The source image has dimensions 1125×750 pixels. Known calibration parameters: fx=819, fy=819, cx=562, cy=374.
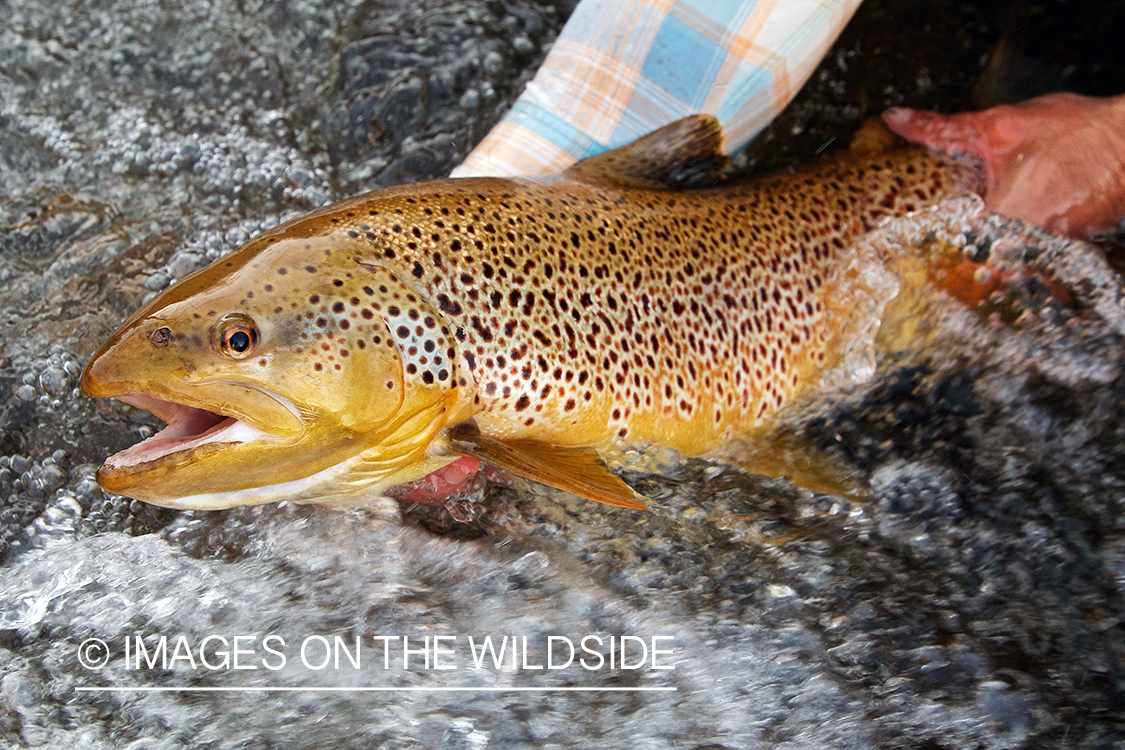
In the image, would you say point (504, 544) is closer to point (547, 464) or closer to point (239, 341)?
point (547, 464)

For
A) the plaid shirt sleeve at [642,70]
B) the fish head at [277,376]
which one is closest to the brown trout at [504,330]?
the fish head at [277,376]

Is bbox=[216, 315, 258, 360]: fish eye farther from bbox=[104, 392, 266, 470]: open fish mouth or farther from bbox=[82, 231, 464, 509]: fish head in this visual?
bbox=[104, 392, 266, 470]: open fish mouth

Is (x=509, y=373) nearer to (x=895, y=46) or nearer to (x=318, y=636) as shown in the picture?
(x=318, y=636)

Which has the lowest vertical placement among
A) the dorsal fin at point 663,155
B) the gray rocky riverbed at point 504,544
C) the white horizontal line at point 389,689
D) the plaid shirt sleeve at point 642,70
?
the white horizontal line at point 389,689

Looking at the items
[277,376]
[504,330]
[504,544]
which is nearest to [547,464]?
[504,330]

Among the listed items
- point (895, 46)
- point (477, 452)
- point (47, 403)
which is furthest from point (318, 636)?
point (895, 46)

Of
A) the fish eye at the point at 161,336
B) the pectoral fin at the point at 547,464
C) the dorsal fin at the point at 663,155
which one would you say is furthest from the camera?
the dorsal fin at the point at 663,155

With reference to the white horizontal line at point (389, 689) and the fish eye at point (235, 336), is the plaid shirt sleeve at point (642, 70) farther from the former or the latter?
the white horizontal line at point (389, 689)
